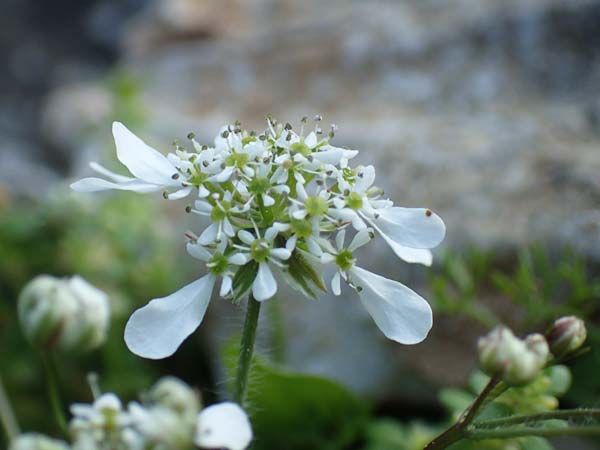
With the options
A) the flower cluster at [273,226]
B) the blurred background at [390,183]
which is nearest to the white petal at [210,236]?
the flower cluster at [273,226]

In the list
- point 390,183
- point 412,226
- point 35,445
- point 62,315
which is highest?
point 390,183

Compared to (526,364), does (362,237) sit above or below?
above

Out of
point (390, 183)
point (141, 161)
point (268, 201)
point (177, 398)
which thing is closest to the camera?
point (177, 398)

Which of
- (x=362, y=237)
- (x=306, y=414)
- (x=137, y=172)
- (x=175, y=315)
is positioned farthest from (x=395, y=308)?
(x=306, y=414)

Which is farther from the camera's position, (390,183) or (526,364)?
(390,183)

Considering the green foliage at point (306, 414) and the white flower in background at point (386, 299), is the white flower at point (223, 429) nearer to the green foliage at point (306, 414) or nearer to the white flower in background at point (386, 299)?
the white flower in background at point (386, 299)

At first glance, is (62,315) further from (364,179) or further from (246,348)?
(364,179)
